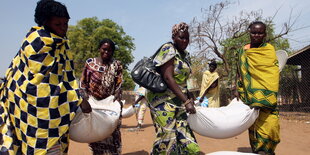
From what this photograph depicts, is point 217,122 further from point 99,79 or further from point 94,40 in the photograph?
point 94,40

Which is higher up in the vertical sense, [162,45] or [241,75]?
[162,45]

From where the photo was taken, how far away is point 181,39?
7.86 ft

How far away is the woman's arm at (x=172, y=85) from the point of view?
2277mm

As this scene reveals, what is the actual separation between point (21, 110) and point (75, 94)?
16.8 inches

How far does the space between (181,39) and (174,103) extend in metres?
0.66

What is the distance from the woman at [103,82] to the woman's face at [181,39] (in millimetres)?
1058

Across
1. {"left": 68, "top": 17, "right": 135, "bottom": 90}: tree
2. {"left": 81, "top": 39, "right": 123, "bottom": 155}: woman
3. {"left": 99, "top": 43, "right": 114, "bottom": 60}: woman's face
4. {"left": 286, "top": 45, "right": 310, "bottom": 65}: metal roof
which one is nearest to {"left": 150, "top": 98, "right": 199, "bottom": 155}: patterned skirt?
{"left": 81, "top": 39, "right": 123, "bottom": 155}: woman

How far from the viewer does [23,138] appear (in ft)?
6.16

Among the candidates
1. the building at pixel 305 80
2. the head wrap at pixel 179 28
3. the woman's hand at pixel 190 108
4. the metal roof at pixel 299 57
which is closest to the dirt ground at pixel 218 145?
the woman's hand at pixel 190 108

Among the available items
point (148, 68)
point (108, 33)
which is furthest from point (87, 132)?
point (108, 33)

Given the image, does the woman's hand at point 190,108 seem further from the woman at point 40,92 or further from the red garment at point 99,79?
the red garment at point 99,79

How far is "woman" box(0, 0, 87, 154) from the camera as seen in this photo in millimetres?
1835

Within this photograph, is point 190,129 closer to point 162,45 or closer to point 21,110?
point 162,45

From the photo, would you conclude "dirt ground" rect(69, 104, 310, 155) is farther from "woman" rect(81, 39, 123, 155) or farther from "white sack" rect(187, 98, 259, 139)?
"white sack" rect(187, 98, 259, 139)
